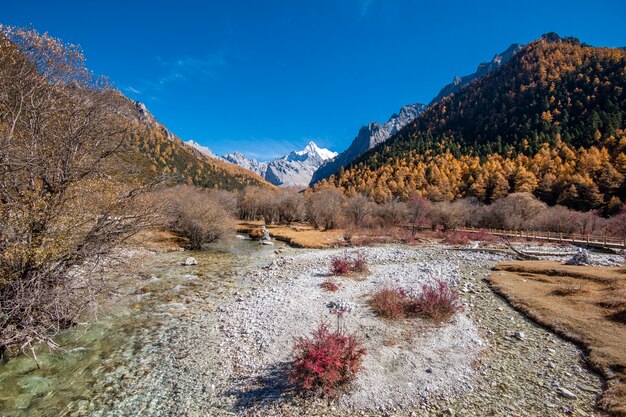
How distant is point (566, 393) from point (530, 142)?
151142mm

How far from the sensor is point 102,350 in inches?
480

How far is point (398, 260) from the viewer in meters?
34.3

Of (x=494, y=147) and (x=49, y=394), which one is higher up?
(x=494, y=147)

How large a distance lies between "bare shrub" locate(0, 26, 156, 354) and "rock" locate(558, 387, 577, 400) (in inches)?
713

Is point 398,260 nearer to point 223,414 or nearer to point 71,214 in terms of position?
point 223,414

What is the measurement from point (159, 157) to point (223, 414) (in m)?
215

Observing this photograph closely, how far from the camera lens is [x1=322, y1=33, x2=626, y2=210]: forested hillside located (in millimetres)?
83275

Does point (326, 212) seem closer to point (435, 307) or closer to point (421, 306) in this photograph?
point (421, 306)

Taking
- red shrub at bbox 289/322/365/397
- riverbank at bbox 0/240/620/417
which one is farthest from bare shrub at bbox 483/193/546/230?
red shrub at bbox 289/322/365/397

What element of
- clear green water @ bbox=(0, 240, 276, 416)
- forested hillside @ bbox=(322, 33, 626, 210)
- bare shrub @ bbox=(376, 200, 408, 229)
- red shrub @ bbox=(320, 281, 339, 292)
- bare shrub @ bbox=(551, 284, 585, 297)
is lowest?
clear green water @ bbox=(0, 240, 276, 416)

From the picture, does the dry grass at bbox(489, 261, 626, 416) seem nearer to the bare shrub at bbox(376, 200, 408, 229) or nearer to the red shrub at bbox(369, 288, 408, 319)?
the red shrub at bbox(369, 288, 408, 319)

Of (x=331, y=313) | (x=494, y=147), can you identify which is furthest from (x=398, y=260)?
(x=494, y=147)

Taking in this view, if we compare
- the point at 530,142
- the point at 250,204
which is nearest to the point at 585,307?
the point at 250,204

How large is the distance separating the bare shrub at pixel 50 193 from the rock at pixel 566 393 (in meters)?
18.1
